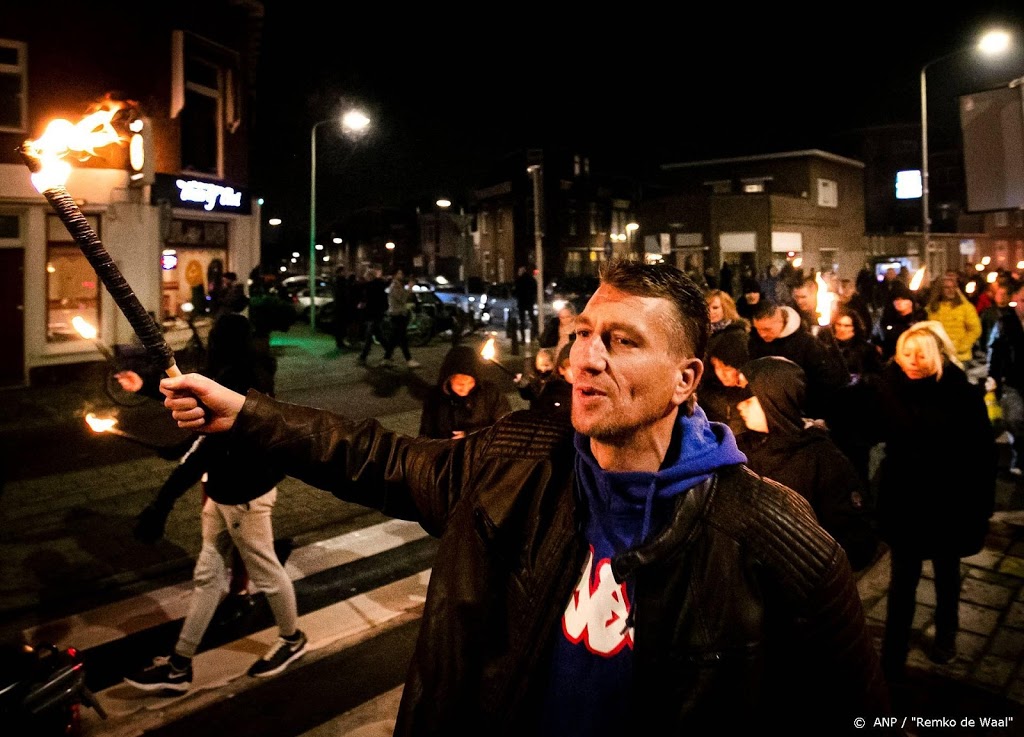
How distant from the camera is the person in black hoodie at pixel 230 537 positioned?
431cm

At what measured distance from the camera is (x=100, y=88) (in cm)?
1576

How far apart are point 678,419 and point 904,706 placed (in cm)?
328

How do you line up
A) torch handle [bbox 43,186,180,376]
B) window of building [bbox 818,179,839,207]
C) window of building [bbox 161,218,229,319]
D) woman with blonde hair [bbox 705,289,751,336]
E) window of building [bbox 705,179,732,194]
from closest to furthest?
torch handle [bbox 43,186,180,376] < woman with blonde hair [bbox 705,289,751,336] < window of building [bbox 161,218,229,319] < window of building [bbox 818,179,839,207] < window of building [bbox 705,179,732,194]

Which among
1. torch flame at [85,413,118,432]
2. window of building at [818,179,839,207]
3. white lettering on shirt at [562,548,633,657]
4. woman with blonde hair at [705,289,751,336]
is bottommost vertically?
white lettering on shirt at [562,548,633,657]

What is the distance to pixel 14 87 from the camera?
14922 mm

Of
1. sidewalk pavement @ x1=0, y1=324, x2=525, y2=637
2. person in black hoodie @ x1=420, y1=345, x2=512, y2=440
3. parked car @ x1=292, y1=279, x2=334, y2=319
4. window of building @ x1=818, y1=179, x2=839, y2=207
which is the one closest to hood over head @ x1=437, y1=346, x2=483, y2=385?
person in black hoodie @ x1=420, y1=345, x2=512, y2=440

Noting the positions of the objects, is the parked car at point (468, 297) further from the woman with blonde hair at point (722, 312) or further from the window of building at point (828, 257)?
the window of building at point (828, 257)

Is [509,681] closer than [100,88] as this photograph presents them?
Yes

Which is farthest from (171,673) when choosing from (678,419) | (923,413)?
(923,413)

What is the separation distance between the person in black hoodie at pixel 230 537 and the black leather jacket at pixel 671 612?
2.83m

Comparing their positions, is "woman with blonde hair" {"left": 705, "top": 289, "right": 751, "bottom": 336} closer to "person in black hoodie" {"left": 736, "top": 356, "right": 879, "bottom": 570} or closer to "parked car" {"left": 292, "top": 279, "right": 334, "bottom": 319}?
"person in black hoodie" {"left": 736, "top": 356, "right": 879, "bottom": 570}

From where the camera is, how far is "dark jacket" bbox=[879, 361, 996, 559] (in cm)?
418

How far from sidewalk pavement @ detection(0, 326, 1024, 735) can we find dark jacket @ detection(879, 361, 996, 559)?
31.9 inches

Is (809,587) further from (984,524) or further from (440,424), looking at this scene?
(440,424)
